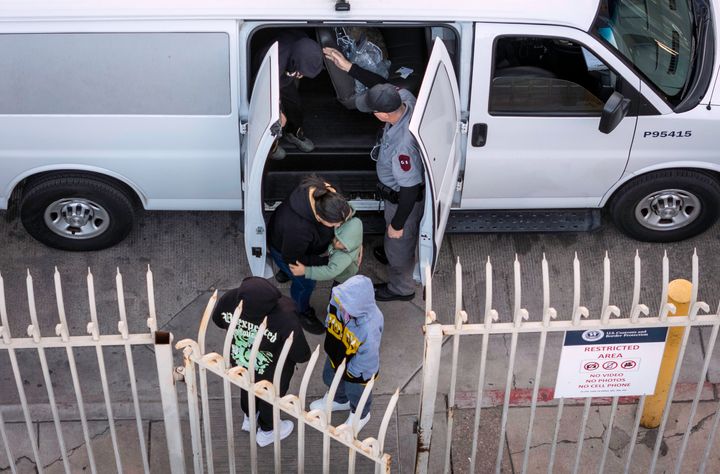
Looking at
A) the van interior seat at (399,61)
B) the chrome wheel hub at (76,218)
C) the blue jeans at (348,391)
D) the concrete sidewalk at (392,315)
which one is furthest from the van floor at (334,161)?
the blue jeans at (348,391)

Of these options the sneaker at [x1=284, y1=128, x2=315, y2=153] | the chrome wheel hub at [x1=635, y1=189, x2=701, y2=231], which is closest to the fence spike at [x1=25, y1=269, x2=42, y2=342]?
the sneaker at [x1=284, y1=128, x2=315, y2=153]

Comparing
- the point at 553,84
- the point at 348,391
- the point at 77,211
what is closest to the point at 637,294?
the point at 348,391

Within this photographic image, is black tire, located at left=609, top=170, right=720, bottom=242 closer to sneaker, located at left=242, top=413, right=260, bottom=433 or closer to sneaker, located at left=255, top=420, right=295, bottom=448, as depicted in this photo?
sneaker, located at left=255, top=420, right=295, bottom=448

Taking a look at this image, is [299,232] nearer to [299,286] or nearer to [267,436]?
[299,286]

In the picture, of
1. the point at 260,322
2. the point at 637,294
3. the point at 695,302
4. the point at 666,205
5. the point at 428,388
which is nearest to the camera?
the point at 637,294

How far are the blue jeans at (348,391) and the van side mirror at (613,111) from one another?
2389mm

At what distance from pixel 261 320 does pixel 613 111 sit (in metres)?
2.74

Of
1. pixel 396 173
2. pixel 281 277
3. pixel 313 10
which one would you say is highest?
pixel 313 10

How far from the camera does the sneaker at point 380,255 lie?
7227 mm

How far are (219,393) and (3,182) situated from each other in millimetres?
2177

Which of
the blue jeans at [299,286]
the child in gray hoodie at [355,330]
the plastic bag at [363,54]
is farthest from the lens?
the plastic bag at [363,54]

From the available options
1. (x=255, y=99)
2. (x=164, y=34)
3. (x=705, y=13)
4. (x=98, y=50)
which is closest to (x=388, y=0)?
(x=255, y=99)

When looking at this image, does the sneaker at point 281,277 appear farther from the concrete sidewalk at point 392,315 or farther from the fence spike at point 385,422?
the fence spike at point 385,422

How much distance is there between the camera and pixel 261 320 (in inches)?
202
